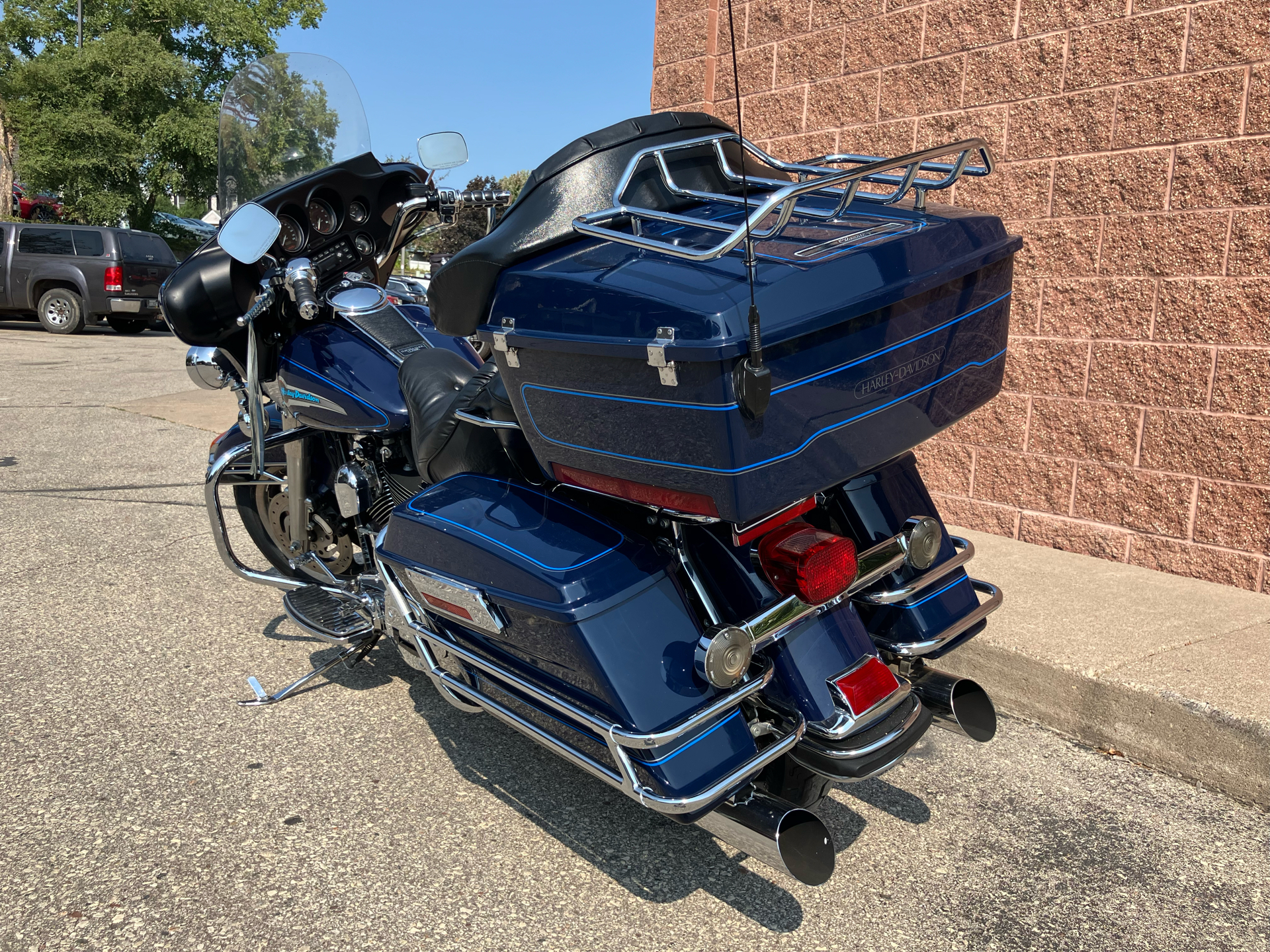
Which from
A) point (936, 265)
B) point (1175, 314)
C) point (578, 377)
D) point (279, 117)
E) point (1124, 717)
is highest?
point (279, 117)

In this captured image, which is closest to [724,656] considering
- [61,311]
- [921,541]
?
[921,541]

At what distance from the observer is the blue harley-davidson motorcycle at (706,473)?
190 centimetres

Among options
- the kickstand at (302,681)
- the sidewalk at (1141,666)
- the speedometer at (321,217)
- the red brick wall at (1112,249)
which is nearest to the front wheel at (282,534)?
the kickstand at (302,681)

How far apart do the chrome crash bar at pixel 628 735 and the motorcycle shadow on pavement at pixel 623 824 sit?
1.45ft

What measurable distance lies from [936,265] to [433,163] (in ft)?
6.93

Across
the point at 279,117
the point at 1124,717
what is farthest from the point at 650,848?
the point at 279,117

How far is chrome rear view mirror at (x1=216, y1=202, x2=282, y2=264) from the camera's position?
2959 millimetres

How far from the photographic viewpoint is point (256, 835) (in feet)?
8.59

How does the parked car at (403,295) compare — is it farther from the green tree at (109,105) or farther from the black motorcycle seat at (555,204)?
the green tree at (109,105)

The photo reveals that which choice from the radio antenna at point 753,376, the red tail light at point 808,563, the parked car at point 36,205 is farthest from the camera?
the parked car at point 36,205

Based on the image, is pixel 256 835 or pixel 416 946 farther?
pixel 256 835

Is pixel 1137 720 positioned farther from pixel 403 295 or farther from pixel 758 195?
pixel 403 295

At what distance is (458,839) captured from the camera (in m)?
2.62

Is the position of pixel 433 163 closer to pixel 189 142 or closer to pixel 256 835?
pixel 256 835
